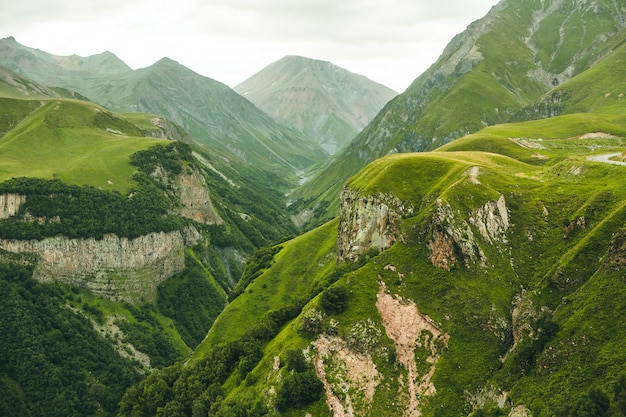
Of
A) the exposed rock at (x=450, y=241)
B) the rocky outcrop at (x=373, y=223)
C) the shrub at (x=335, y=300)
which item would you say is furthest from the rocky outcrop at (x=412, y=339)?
the rocky outcrop at (x=373, y=223)

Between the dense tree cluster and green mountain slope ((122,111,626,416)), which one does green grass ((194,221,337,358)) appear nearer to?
green mountain slope ((122,111,626,416))

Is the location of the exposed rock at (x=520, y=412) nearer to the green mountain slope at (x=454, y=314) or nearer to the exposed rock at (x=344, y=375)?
the green mountain slope at (x=454, y=314)

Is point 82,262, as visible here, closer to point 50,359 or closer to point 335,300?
point 50,359

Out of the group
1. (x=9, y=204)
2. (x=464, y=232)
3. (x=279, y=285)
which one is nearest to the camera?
(x=464, y=232)

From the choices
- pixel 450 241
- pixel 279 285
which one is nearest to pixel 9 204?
pixel 279 285

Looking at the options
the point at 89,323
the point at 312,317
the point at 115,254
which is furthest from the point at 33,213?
the point at 312,317

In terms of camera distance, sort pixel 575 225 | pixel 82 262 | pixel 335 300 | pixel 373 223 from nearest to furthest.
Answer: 1. pixel 575 225
2. pixel 335 300
3. pixel 373 223
4. pixel 82 262

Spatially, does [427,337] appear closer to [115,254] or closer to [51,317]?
[51,317]

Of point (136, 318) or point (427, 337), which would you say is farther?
point (136, 318)
